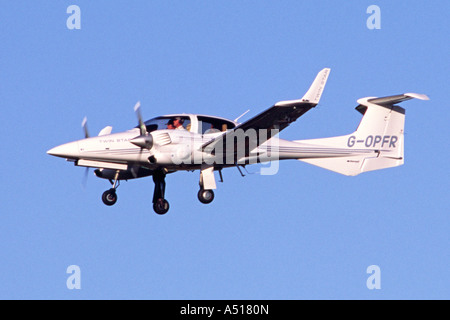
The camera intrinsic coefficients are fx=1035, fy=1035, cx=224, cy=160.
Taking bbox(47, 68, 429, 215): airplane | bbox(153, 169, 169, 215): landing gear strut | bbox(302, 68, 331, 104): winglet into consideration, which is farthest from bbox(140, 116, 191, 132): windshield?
bbox(302, 68, 331, 104): winglet

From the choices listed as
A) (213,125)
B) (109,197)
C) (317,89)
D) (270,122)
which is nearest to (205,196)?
(213,125)

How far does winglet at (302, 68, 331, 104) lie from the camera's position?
87.2 feet

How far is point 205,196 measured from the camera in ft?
95.1

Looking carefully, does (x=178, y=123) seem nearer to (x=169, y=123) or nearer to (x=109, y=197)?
(x=169, y=123)

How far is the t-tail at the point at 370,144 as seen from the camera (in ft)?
103

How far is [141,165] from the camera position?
28.7 meters

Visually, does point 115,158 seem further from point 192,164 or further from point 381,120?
point 381,120

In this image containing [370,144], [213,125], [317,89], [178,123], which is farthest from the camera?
[370,144]

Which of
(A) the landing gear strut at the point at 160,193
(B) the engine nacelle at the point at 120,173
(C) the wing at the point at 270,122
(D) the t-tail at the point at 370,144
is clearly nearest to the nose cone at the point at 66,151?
(B) the engine nacelle at the point at 120,173

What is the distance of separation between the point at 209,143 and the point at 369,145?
5838 mm

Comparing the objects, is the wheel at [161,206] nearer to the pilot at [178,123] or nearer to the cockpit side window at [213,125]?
the pilot at [178,123]

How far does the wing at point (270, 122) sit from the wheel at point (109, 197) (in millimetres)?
2977

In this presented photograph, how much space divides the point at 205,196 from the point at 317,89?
4.67m
